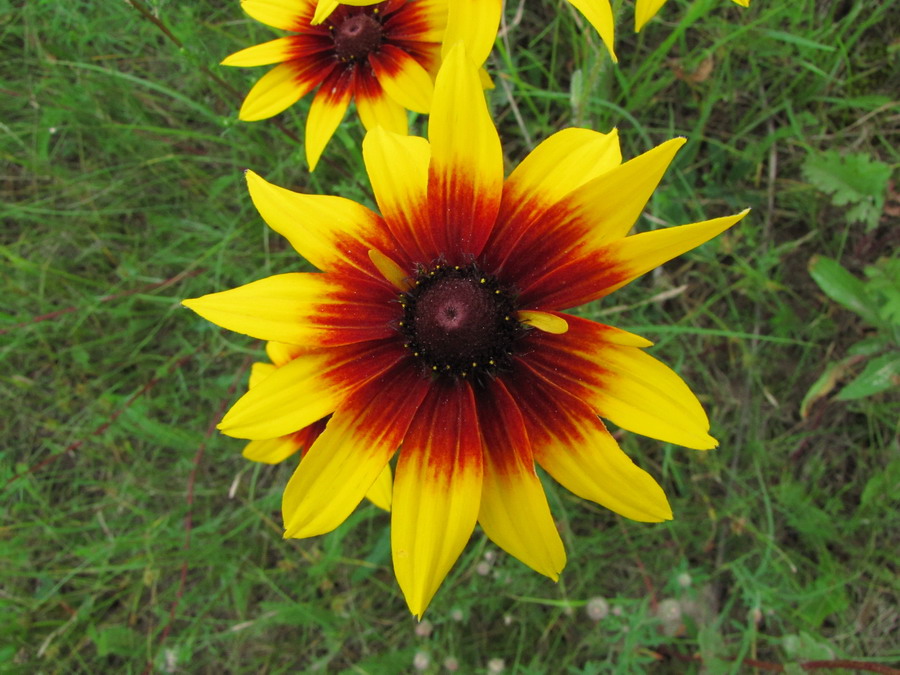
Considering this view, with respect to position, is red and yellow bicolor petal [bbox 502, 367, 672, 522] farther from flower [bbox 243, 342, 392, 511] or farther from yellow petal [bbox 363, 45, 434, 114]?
yellow petal [bbox 363, 45, 434, 114]

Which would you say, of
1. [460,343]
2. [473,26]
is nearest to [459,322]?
[460,343]

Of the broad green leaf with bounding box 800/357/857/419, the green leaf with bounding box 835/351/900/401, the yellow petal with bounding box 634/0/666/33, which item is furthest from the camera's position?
the broad green leaf with bounding box 800/357/857/419

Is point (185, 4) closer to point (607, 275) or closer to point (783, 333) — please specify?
point (607, 275)

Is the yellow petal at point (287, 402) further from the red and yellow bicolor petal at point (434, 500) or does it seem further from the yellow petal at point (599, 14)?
the yellow petal at point (599, 14)

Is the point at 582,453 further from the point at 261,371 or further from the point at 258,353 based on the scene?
the point at 258,353

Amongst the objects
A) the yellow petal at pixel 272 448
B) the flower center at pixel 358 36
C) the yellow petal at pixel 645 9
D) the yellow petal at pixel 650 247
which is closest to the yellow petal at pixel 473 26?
the yellow petal at pixel 645 9

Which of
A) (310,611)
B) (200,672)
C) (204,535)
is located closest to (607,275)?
(310,611)

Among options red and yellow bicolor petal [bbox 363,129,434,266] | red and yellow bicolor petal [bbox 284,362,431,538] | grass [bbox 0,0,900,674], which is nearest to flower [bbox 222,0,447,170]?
grass [bbox 0,0,900,674]
